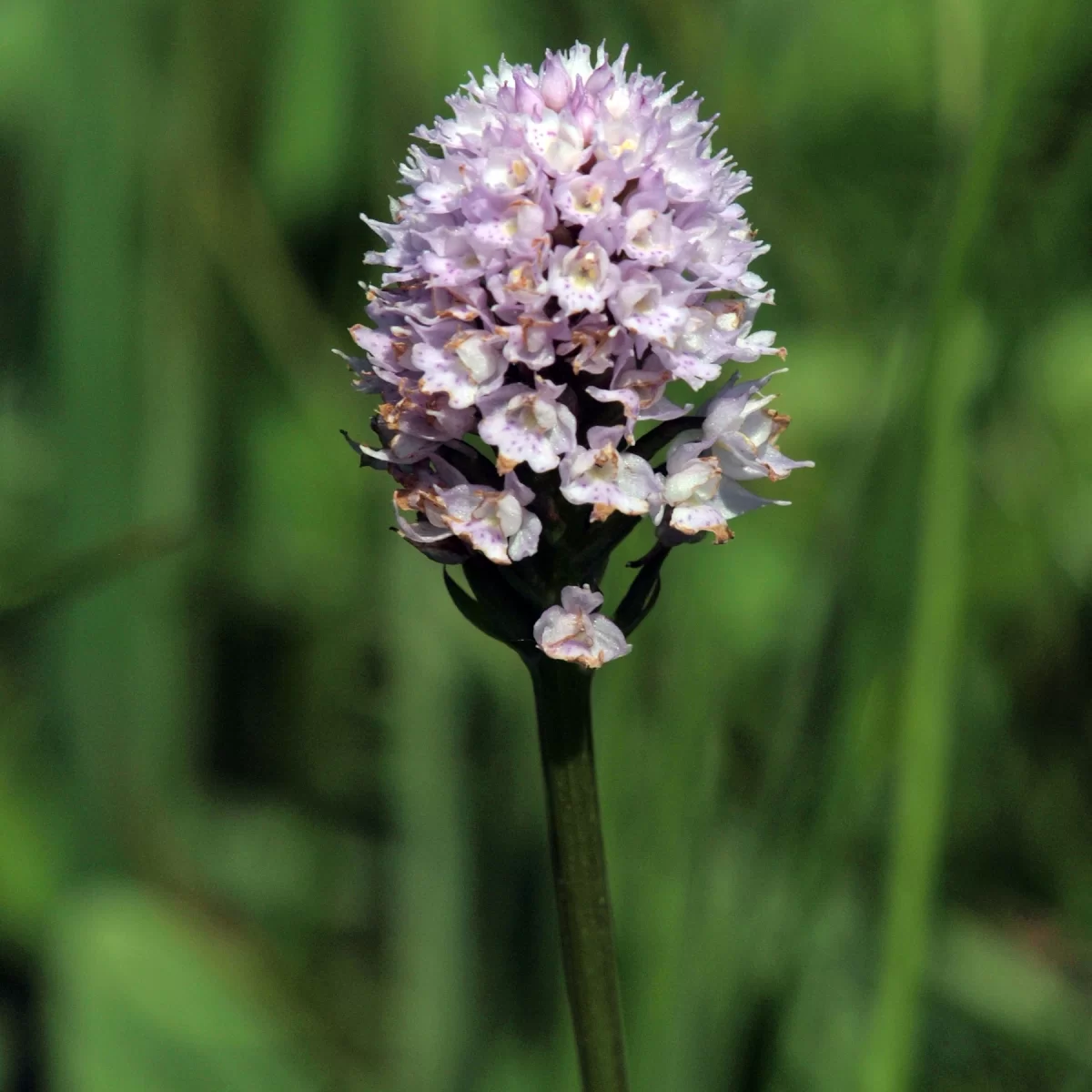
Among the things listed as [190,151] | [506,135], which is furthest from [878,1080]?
[190,151]

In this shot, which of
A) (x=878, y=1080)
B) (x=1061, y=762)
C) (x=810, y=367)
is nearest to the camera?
(x=878, y=1080)

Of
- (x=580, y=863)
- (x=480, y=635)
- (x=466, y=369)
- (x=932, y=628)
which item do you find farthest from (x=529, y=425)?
(x=480, y=635)

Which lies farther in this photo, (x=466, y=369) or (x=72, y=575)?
(x=72, y=575)

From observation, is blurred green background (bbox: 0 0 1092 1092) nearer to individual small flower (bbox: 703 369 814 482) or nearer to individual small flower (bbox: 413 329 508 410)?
individual small flower (bbox: 703 369 814 482)

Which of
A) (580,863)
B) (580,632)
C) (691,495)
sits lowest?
(580,863)

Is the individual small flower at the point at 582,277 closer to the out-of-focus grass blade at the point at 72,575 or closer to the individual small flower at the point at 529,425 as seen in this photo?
the individual small flower at the point at 529,425

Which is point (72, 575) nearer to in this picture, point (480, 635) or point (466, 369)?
point (466, 369)

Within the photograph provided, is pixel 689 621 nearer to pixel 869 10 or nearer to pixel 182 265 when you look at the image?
pixel 182 265
